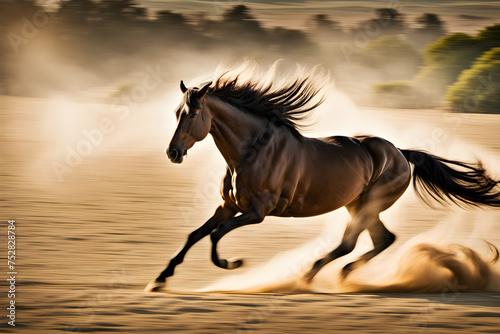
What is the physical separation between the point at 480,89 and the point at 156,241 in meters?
15.3

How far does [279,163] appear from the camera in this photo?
5.57 m

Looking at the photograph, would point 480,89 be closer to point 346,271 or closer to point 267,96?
point 346,271

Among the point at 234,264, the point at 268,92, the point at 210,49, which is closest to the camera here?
the point at 234,264

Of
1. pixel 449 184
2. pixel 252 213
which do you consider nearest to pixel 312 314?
pixel 252 213

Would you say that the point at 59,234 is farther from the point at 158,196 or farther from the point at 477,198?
the point at 477,198

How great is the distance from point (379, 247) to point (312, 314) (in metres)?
1.40

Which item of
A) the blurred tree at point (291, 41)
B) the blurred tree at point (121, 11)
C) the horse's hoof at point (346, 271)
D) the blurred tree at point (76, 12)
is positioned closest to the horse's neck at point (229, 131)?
the horse's hoof at point (346, 271)

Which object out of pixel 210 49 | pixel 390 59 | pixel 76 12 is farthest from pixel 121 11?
pixel 390 59

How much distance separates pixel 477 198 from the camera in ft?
21.7

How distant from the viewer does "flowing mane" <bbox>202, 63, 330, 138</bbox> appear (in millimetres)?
5754

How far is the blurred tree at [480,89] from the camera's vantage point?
20031 mm

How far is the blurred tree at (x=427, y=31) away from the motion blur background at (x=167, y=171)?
450 centimetres

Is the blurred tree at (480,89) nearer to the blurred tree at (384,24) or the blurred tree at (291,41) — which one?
the blurred tree at (291,41)

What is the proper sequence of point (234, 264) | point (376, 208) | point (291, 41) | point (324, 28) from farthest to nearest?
point (324, 28), point (291, 41), point (376, 208), point (234, 264)
